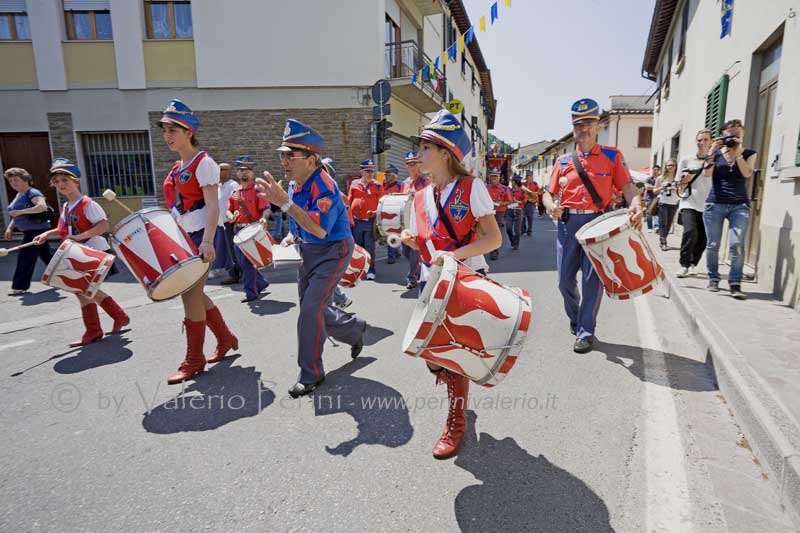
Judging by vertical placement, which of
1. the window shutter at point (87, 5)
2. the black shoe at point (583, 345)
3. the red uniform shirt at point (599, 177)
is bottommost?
Result: the black shoe at point (583, 345)

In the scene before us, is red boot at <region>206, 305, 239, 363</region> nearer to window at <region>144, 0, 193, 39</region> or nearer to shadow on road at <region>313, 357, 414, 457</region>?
shadow on road at <region>313, 357, 414, 457</region>

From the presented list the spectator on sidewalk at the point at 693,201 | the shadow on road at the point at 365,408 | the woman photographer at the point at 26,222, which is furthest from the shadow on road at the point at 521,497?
the woman photographer at the point at 26,222

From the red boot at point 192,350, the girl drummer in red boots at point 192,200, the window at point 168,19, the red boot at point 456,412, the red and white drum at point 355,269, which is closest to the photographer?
the red boot at point 456,412

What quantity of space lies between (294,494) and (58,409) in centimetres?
213

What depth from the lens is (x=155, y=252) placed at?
3.28m

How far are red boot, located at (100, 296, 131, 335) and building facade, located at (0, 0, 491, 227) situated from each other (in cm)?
1033

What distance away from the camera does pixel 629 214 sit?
146 inches

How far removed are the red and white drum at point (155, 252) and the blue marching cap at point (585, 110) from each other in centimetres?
336

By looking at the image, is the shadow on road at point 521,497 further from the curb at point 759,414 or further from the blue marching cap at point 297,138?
the blue marching cap at point 297,138

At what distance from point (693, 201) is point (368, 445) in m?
6.32

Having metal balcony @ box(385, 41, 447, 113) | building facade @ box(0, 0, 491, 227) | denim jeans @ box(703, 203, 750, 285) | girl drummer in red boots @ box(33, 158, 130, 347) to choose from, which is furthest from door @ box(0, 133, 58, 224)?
denim jeans @ box(703, 203, 750, 285)

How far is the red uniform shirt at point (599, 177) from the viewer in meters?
4.22

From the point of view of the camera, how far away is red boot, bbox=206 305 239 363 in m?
4.15

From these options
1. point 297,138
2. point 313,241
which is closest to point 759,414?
point 313,241
